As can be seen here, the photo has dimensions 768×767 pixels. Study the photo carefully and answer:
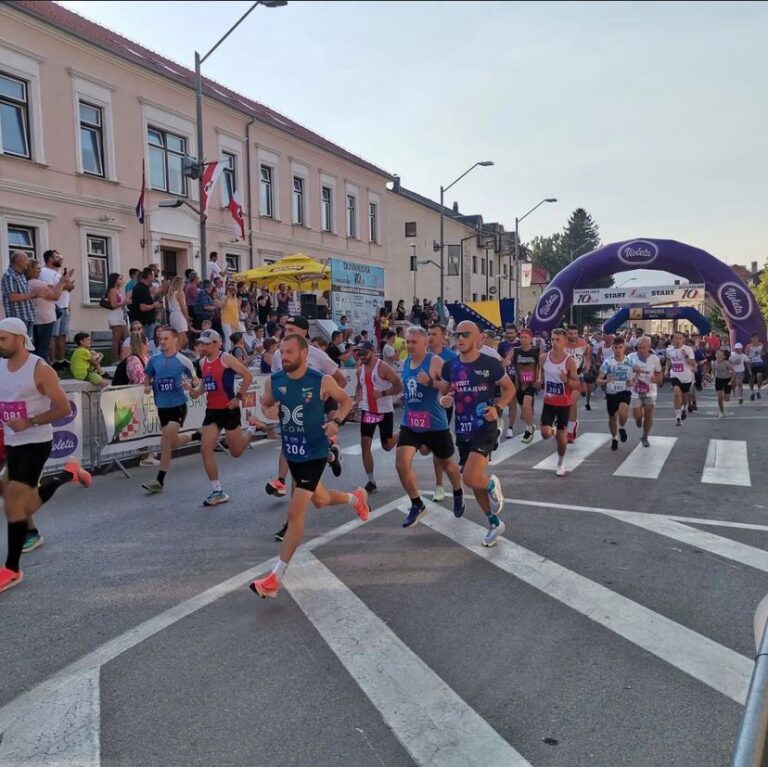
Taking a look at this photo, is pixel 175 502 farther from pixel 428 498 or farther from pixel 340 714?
pixel 340 714

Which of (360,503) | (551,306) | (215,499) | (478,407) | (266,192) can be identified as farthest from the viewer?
(266,192)

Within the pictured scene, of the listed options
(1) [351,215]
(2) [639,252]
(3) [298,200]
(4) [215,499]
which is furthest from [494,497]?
(1) [351,215]

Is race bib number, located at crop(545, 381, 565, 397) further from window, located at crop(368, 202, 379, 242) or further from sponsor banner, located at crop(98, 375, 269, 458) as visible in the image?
window, located at crop(368, 202, 379, 242)

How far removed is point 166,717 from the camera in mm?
3285

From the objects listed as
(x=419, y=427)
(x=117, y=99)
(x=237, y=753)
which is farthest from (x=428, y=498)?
(x=117, y=99)

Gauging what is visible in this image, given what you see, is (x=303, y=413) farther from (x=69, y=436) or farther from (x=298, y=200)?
(x=298, y=200)

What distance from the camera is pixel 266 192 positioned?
28.8 m

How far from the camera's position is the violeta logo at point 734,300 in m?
22.1

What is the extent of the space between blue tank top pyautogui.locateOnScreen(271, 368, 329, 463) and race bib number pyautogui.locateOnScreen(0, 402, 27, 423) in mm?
1921

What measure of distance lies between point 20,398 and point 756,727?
17.1ft

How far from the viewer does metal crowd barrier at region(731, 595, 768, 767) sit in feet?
4.75

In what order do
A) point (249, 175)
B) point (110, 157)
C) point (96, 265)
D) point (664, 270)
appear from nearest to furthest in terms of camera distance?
point (96, 265), point (110, 157), point (664, 270), point (249, 175)

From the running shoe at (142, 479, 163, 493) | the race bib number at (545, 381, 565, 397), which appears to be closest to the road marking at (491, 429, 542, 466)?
the race bib number at (545, 381, 565, 397)

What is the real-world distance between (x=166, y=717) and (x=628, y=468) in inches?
315
